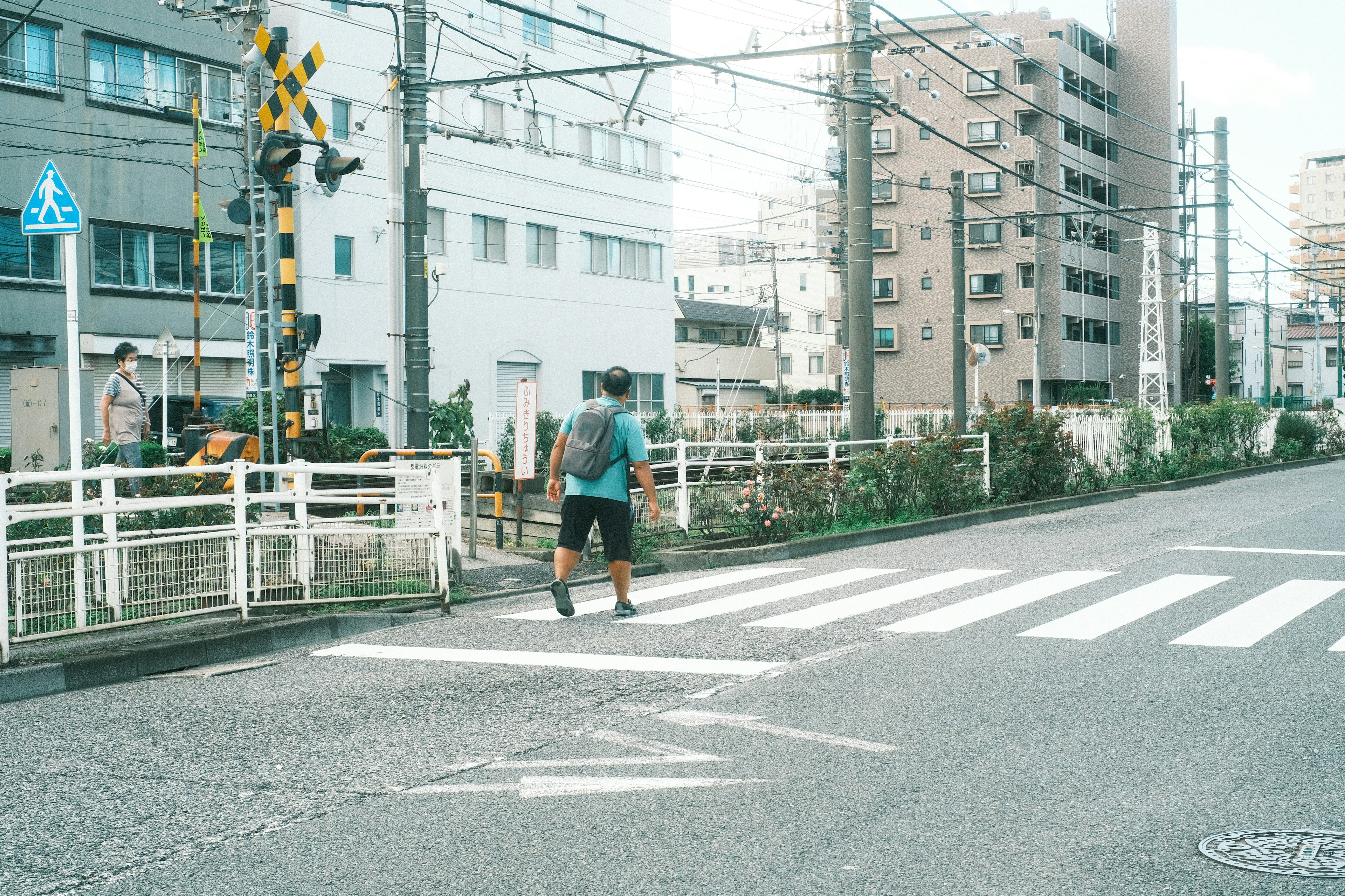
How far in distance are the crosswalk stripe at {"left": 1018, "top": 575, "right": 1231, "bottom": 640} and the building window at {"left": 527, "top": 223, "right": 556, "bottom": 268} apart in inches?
1138

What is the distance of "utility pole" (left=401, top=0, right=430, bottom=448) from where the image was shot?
1244cm

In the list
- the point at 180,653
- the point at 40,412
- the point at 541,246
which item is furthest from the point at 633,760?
the point at 541,246

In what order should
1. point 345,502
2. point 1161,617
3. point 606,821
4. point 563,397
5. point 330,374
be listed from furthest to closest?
point 563,397 → point 330,374 → point 345,502 → point 1161,617 → point 606,821

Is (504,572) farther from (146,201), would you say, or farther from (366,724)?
(146,201)

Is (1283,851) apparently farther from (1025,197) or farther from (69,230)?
(1025,197)

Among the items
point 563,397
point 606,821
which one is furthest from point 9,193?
point 606,821

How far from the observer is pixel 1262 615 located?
855cm

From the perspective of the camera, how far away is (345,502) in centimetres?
945

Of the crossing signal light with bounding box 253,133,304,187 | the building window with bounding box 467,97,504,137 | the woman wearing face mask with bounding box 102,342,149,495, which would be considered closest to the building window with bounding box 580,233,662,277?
the building window with bounding box 467,97,504,137

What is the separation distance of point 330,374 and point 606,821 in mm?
28640

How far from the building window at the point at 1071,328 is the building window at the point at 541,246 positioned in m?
29.5

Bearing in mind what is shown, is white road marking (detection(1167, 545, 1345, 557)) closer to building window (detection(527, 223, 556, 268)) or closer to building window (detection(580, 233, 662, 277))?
building window (detection(527, 223, 556, 268))

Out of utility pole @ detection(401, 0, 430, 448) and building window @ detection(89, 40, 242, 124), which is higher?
building window @ detection(89, 40, 242, 124)

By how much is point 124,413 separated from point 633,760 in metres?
9.60
